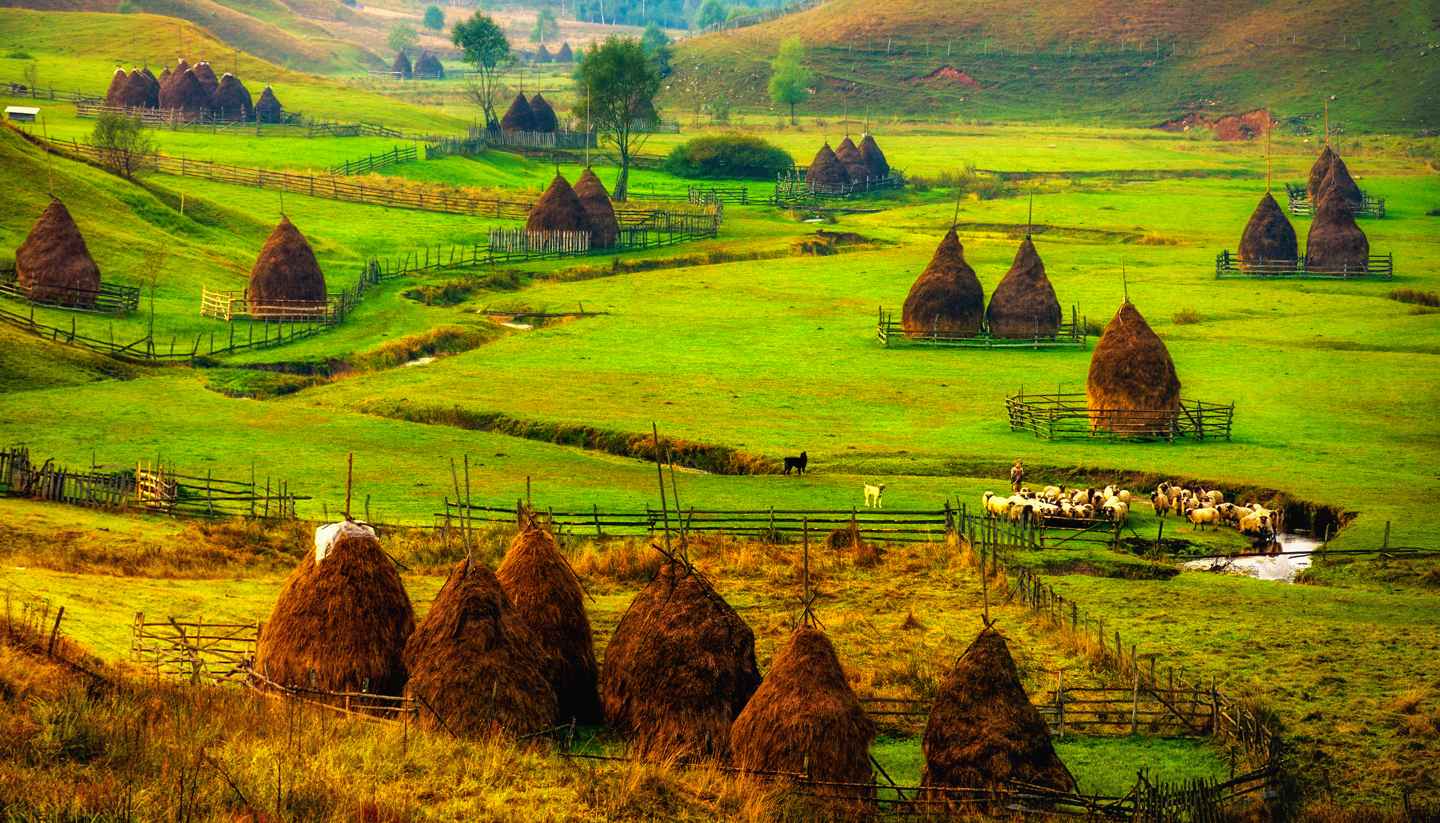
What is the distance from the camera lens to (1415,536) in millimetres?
37406

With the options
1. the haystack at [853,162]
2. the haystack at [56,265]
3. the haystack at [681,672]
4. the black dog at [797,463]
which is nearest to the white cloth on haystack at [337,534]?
the haystack at [681,672]

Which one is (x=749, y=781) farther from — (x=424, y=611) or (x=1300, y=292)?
(x=1300, y=292)

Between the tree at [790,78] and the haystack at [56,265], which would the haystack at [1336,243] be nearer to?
the haystack at [56,265]

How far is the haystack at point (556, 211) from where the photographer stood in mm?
87375

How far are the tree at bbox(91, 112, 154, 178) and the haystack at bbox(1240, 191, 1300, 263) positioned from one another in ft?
174

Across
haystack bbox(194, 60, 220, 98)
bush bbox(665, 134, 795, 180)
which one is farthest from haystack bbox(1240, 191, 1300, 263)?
haystack bbox(194, 60, 220, 98)

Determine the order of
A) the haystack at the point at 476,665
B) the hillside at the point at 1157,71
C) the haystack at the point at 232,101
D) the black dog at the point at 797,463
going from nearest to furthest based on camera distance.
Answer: the haystack at the point at 476,665, the black dog at the point at 797,463, the haystack at the point at 232,101, the hillside at the point at 1157,71

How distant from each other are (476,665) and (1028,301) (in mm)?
44091

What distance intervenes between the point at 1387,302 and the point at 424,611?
52876mm

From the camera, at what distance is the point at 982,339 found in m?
66.2

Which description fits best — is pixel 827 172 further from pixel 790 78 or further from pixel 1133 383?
pixel 1133 383

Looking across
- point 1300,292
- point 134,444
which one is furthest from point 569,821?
point 1300,292

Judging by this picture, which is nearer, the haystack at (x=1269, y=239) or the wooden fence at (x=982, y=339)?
the wooden fence at (x=982, y=339)

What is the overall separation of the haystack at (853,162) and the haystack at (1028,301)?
181 feet
